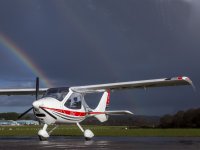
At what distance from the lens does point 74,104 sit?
87.4 feet

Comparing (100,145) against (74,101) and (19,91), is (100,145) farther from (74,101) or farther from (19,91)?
(19,91)

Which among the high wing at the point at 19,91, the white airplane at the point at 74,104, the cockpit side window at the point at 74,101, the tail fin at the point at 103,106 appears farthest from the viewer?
the high wing at the point at 19,91

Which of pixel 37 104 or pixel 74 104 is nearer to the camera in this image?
pixel 37 104

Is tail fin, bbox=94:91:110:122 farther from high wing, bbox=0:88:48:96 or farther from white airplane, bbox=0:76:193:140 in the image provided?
high wing, bbox=0:88:48:96

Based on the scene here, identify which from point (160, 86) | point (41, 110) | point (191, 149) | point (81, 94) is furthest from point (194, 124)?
point (191, 149)

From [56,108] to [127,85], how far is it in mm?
6182

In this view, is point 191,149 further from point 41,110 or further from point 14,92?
point 14,92

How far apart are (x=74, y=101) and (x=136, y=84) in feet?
15.3

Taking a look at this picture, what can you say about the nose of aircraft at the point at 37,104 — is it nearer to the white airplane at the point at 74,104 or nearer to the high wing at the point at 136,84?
the white airplane at the point at 74,104

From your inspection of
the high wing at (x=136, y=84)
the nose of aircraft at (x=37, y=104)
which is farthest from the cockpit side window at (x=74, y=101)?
the nose of aircraft at (x=37, y=104)

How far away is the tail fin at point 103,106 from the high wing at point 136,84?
1.28 metres

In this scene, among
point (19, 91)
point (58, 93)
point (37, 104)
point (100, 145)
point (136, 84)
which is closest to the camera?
point (100, 145)

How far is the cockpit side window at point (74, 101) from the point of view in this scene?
85.8ft

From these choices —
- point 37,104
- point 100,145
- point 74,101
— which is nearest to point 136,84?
point 74,101
